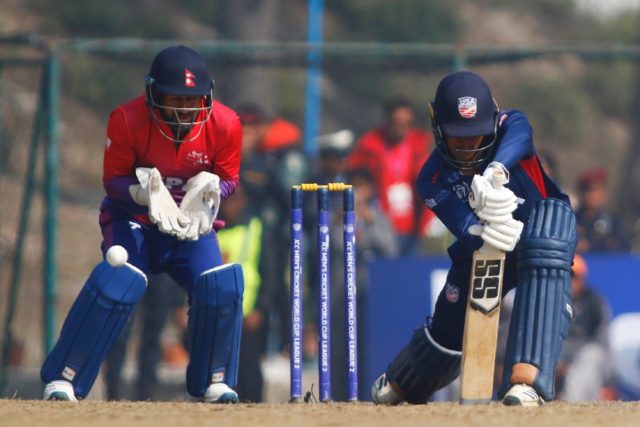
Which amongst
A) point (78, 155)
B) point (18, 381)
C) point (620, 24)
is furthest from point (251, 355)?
point (620, 24)

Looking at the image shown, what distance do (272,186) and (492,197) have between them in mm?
4833

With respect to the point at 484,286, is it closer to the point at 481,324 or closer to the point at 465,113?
the point at 481,324

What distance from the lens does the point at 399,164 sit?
12.1m

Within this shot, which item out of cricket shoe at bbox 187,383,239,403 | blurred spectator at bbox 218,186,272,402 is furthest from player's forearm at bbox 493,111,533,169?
blurred spectator at bbox 218,186,272,402

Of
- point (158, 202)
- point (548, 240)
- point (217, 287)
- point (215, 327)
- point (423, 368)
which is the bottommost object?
point (423, 368)

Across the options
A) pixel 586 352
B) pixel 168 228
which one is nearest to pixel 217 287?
pixel 168 228

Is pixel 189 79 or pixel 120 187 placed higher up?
pixel 189 79

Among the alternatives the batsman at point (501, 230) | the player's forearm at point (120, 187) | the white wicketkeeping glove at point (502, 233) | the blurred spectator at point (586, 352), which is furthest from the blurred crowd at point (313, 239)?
the white wicketkeeping glove at point (502, 233)

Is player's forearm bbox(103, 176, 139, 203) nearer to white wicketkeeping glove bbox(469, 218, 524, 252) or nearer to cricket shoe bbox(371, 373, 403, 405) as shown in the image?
cricket shoe bbox(371, 373, 403, 405)

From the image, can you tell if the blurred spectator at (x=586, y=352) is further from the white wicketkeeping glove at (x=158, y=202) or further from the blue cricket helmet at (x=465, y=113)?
the white wicketkeeping glove at (x=158, y=202)

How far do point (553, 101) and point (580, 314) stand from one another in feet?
47.6

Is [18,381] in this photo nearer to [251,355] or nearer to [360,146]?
[251,355]

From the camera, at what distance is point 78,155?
19281 millimetres

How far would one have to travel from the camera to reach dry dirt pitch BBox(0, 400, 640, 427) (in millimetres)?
6125
